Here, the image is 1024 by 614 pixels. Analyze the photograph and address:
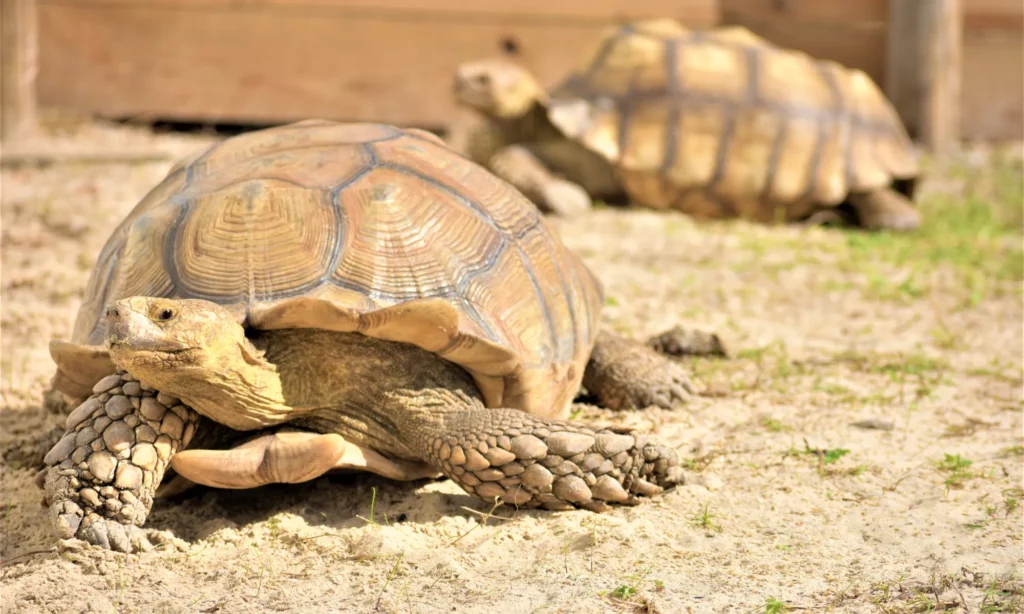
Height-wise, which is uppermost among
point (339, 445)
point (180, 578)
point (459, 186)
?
point (459, 186)

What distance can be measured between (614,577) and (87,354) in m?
1.15

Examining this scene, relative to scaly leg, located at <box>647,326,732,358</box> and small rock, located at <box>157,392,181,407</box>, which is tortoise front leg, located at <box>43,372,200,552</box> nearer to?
small rock, located at <box>157,392,181,407</box>

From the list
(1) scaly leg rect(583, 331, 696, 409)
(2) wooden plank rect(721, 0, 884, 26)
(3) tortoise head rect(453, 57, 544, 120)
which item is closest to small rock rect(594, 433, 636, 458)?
(1) scaly leg rect(583, 331, 696, 409)

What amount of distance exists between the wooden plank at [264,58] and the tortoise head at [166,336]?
4.45 meters

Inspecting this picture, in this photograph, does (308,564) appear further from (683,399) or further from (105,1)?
(105,1)

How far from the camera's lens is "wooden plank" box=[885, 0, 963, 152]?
6.45m

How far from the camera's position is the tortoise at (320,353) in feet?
7.11

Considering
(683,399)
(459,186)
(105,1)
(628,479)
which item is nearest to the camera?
(628,479)

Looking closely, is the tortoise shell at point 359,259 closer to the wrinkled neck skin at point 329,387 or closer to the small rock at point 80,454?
the wrinkled neck skin at point 329,387

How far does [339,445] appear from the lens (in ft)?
7.29

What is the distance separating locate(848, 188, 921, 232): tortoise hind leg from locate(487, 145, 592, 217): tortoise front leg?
1.43 meters

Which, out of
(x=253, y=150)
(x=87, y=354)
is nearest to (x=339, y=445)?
(x=87, y=354)

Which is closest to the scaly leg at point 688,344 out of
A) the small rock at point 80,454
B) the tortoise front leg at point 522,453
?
the tortoise front leg at point 522,453

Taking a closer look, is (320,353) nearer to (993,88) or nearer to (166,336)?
(166,336)
